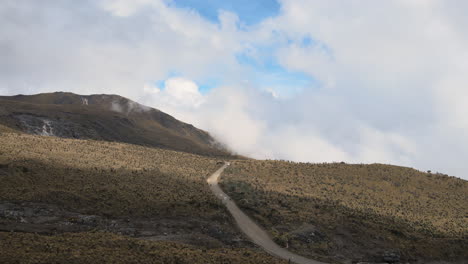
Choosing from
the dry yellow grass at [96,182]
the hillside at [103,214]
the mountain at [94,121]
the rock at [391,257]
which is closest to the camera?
the hillside at [103,214]

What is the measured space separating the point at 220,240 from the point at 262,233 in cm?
612

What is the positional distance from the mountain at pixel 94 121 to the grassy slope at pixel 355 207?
6009cm

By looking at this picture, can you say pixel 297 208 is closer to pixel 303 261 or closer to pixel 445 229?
pixel 303 261

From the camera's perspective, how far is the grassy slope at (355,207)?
116ft

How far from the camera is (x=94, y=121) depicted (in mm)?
121750

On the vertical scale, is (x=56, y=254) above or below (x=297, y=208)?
below

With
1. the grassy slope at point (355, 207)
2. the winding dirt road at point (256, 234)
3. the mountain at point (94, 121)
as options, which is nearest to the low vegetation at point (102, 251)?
the winding dirt road at point (256, 234)

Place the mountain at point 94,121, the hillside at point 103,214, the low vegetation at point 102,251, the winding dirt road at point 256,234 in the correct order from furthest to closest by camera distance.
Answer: the mountain at point 94,121
the winding dirt road at point 256,234
the hillside at point 103,214
the low vegetation at point 102,251

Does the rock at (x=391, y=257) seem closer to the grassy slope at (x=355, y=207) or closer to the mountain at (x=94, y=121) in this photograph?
the grassy slope at (x=355, y=207)

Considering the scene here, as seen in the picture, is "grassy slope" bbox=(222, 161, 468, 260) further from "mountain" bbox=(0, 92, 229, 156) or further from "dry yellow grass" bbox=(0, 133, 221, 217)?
"mountain" bbox=(0, 92, 229, 156)

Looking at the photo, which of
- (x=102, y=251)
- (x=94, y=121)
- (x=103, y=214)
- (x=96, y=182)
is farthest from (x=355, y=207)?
(x=94, y=121)

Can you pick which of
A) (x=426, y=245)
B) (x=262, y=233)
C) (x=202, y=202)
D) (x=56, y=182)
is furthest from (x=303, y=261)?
(x=56, y=182)

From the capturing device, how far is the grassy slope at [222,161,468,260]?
116ft

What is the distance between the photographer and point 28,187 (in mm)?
35406
